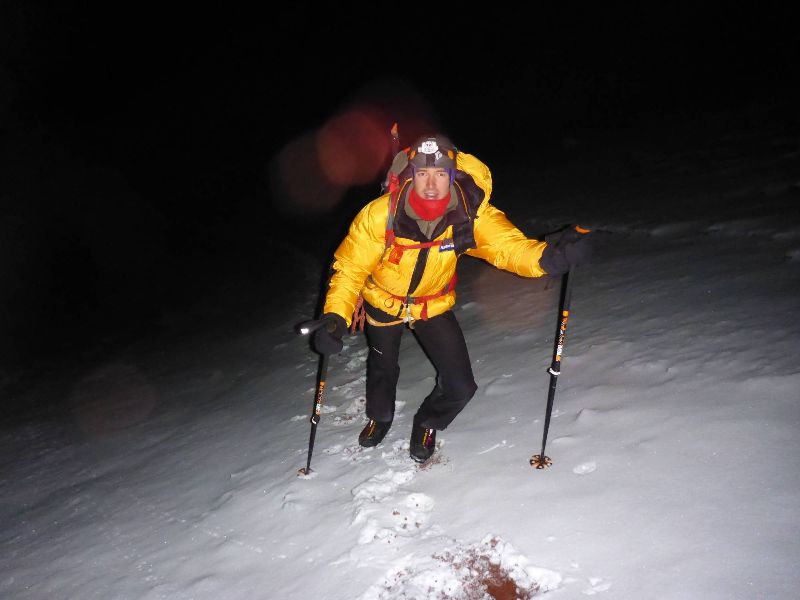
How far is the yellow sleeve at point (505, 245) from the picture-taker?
333 centimetres

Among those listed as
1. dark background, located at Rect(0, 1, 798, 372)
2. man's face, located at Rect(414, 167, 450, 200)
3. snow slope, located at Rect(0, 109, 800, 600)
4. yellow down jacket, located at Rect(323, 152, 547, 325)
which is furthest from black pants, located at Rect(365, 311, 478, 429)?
dark background, located at Rect(0, 1, 798, 372)

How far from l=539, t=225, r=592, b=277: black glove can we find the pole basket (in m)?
1.20

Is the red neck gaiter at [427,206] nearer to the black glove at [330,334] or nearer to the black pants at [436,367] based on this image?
the black pants at [436,367]

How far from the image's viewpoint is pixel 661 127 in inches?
656

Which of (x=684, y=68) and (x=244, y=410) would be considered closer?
(x=244, y=410)

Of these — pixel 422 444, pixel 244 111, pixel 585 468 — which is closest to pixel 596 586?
pixel 585 468

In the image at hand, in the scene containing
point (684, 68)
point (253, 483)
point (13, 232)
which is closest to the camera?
point (253, 483)

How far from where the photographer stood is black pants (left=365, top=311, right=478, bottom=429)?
366 centimetres

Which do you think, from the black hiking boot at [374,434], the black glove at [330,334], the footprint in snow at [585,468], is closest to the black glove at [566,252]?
the footprint in snow at [585,468]

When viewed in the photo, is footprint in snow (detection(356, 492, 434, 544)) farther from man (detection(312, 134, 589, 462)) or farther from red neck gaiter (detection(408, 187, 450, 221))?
red neck gaiter (detection(408, 187, 450, 221))

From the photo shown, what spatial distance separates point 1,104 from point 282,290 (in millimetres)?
51461

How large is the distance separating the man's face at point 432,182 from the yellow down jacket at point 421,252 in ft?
0.36

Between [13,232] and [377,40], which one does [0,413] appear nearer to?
[13,232]

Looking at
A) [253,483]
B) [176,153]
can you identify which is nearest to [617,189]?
[253,483]
